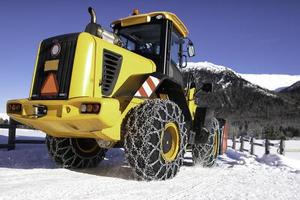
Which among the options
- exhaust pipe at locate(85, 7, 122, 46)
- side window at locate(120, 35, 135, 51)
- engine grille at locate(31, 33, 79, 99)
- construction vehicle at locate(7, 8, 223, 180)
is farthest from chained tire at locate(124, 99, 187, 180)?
side window at locate(120, 35, 135, 51)

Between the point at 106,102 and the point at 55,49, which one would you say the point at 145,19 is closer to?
the point at 55,49

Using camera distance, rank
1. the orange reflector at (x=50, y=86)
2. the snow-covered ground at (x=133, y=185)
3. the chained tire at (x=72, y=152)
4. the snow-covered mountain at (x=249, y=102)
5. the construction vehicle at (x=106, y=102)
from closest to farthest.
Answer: the snow-covered ground at (x=133, y=185)
the construction vehicle at (x=106, y=102)
the orange reflector at (x=50, y=86)
the chained tire at (x=72, y=152)
the snow-covered mountain at (x=249, y=102)

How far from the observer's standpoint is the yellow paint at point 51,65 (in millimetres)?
5391

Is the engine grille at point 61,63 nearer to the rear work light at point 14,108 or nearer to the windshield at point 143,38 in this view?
the rear work light at point 14,108

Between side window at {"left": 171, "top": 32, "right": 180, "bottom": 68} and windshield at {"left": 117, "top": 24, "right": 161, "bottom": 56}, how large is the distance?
396mm

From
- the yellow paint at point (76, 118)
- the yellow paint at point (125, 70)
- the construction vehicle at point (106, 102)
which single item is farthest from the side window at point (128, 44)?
the yellow paint at point (76, 118)

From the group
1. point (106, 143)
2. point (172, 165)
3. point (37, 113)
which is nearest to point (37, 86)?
point (37, 113)

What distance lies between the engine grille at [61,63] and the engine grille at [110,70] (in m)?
0.48

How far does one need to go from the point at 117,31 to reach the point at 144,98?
1913mm

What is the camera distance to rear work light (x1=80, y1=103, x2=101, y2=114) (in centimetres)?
475

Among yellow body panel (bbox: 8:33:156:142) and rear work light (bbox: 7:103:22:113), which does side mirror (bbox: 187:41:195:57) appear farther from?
rear work light (bbox: 7:103:22:113)

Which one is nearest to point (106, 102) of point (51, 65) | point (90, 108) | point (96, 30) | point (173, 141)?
point (90, 108)

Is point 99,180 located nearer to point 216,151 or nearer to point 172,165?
point 172,165

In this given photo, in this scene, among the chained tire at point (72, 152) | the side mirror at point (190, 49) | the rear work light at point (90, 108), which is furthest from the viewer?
the side mirror at point (190, 49)
